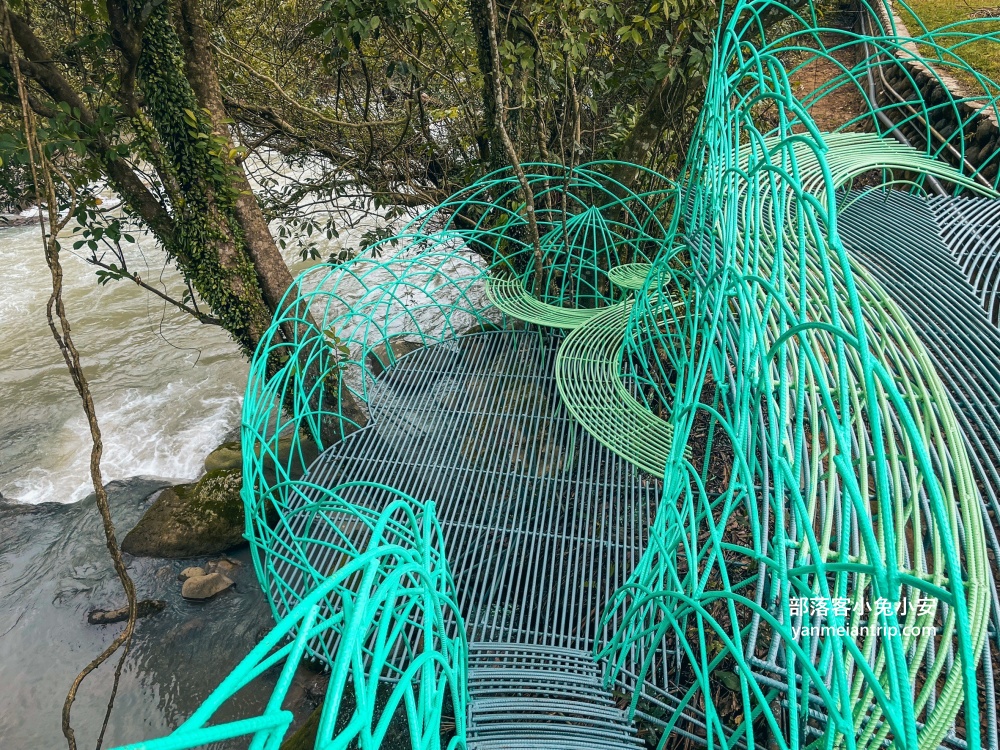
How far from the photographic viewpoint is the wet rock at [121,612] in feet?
15.8

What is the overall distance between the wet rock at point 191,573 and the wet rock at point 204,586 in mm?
48

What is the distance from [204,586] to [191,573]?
237 millimetres

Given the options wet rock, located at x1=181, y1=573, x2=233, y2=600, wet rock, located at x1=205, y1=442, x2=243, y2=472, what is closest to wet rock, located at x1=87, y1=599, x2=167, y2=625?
wet rock, located at x1=181, y1=573, x2=233, y2=600

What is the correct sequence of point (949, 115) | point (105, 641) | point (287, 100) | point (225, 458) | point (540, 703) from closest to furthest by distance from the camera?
point (540, 703) → point (105, 641) → point (287, 100) → point (949, 115) → point (225, 458)

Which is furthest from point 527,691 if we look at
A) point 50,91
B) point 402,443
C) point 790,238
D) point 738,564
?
point 50,91

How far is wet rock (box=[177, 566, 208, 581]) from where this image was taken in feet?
16.4

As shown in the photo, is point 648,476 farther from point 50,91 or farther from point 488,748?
point 50,91

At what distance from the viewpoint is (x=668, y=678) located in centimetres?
263

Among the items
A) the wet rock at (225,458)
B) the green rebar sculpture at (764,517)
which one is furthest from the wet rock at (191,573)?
the green rebar sculpture at (764,517)

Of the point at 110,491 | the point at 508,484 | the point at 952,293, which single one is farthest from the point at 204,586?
the point at 952,293

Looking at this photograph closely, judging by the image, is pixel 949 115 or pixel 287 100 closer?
pixel 287 100

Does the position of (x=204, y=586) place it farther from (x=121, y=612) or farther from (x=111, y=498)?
(x=111, y=498)

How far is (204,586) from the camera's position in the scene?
489cm

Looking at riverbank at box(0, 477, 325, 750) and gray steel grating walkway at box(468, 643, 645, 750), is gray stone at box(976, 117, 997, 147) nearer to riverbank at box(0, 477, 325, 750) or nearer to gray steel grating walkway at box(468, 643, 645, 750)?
gray steel grating walkway at box(468, 643, 645, 750)
